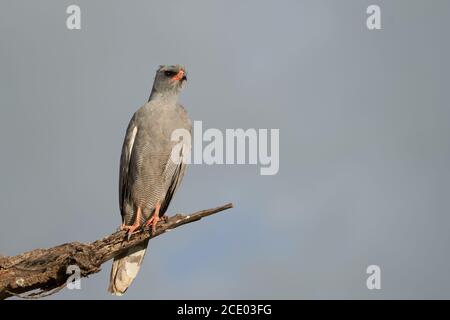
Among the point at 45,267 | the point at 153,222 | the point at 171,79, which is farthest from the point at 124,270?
the point at 171,79

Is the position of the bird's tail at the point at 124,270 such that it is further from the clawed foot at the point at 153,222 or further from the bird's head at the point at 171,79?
the bird's head at the point at 171,79

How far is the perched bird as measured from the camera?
17.0 meters

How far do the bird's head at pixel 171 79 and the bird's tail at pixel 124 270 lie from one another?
12.1ft

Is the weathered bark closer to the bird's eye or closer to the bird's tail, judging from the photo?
the bird's tail

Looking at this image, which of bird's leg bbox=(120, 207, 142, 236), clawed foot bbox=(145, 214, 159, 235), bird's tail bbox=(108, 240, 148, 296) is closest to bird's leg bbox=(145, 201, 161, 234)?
clawed foot bbox=(145, 214, 159, 235)

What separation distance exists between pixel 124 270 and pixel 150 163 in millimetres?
2466

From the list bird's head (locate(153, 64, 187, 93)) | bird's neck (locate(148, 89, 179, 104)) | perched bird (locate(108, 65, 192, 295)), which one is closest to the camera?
perched bird (locate(108, 65, 192, 295))

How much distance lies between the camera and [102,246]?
1441cm

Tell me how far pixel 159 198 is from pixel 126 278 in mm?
2011

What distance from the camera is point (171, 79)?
18.0 m

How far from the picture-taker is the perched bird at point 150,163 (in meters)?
17.0

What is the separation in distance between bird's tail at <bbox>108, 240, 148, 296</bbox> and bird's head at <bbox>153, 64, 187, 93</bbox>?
368 centimetres

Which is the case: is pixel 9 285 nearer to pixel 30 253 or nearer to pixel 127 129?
pixel 30 253

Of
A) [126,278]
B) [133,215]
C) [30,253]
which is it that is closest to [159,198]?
[133,215]
